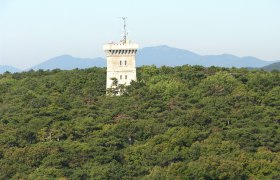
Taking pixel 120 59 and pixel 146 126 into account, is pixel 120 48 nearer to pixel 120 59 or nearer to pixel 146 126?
pixel 120 59

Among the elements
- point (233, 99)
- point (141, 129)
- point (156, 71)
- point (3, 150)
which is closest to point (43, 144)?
point (3, 150)

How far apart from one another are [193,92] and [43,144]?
19075mm

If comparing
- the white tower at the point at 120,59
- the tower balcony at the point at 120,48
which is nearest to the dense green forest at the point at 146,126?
the white tower at the point at 120,59

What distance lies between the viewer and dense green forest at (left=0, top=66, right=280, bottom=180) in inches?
2199

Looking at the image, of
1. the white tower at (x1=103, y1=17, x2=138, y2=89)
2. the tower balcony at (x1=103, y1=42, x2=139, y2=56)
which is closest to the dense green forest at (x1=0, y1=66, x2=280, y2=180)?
the white tower at (x1=103, y1=17, x2=138, y2=89)

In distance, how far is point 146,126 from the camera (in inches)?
2534

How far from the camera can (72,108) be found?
7144 cm

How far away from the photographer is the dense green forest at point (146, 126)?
5584cm

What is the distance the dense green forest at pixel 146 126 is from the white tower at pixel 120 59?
1.43 metres

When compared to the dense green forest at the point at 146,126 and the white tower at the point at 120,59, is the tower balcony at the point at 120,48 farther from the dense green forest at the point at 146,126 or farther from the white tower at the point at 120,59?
the dense green forest at the point at 146,126

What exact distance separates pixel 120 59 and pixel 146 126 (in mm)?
11649

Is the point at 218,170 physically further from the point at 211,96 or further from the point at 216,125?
the point at 211,96

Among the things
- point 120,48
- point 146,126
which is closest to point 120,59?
point 120,48

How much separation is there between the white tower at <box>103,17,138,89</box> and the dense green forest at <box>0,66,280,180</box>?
1435 millimetres
